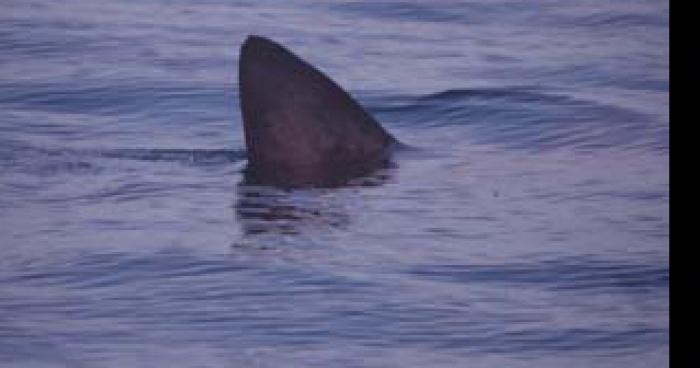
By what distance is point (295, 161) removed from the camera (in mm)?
5348

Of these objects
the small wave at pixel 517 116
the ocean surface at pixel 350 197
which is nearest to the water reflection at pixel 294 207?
the ocean surface at pixel 350 197

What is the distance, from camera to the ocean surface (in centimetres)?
479

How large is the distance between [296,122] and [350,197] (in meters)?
0.28

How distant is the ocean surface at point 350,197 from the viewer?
15.7 feet

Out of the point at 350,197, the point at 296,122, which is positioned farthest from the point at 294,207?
the point at 296,122

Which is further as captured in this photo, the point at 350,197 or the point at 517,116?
the point at 517,116

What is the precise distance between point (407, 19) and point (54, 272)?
4.48 ft

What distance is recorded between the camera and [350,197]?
5285mm

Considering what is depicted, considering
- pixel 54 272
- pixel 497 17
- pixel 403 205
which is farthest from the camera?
pixel 497 17

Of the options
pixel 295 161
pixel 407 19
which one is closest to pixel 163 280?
pixel 295 161

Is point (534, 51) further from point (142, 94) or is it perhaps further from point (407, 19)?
point (142, 94)

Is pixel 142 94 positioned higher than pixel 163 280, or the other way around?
pixel 142 94

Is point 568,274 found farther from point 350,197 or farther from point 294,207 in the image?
point 294,207

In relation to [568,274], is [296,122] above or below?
above
